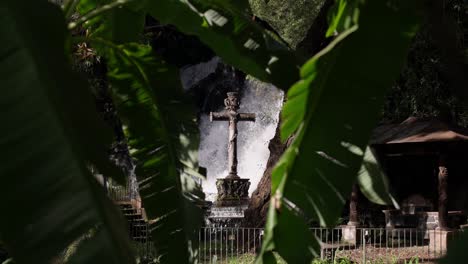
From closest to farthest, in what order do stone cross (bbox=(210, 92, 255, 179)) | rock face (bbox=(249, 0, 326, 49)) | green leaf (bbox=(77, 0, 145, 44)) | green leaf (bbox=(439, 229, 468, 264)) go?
green leaf (bbox=(439, 229, 468, 264)) → green leaf (bbox=(77, 0, 145, 44)) → stone cross (bbox=(210, 92, 255, 179)) → rock face (bbox=(249, 0, 326, 49))

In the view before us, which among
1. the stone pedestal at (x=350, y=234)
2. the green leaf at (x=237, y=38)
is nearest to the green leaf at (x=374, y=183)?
the green leaf at (x=237, y=38)

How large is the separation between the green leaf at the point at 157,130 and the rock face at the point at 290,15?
15.6m

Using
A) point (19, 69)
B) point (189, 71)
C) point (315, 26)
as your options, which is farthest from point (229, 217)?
point (19, 69)

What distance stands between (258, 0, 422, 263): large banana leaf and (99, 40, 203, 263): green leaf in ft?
2.79

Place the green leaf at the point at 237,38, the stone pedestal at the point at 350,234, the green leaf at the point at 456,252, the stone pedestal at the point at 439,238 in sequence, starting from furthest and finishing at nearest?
the stone pedestal at the point at 350,234 → the stone pedestal at the point at 439,238 → the green leaf at the point at 237,38 → the green leaf at the point at 456,252

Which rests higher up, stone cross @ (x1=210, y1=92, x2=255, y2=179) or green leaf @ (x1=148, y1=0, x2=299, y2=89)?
stone cross @ (x1=210, y1=92, x2=255, y2=179)

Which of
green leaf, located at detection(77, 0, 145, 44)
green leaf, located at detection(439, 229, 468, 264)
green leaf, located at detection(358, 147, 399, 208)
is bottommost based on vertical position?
green leaf, located at detection(439, 229, 468, 264)

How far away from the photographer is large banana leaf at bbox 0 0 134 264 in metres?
1.09

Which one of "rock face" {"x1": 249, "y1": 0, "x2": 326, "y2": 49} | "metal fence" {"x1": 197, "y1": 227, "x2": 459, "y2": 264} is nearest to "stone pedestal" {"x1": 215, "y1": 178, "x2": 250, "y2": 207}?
"metal fence" {"x1": 197, "y1": 227, "x2": 459, "y2": 264}

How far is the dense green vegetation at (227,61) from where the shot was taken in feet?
3.65

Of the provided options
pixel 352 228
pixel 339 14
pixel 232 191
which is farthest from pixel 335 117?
pixel 232 191

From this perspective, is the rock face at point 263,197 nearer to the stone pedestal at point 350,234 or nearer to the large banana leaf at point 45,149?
the stone pedestal at point 350,234

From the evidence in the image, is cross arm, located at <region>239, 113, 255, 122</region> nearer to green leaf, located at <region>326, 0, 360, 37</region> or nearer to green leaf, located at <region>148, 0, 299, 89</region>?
green leaf, located at <region>148, 0, 299, 89</region>

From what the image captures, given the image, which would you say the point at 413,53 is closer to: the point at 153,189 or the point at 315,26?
the point at 315,26
